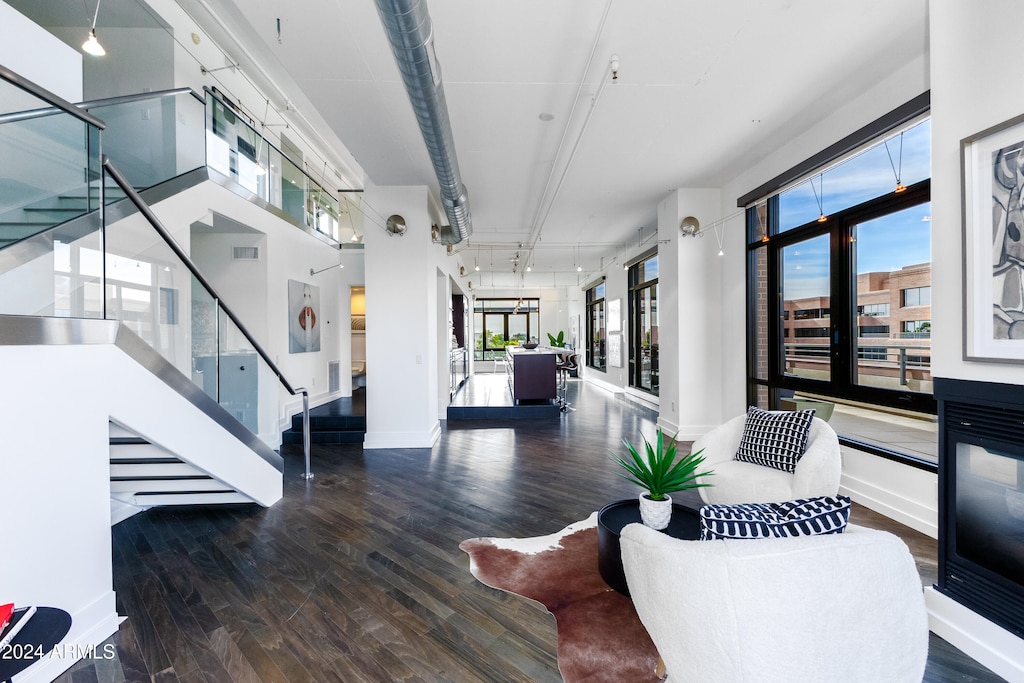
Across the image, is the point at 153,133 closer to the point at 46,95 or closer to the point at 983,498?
the point at 46,95

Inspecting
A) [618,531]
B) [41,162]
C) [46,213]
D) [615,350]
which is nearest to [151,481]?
[46,213]

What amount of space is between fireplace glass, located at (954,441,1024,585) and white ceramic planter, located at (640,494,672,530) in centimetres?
139

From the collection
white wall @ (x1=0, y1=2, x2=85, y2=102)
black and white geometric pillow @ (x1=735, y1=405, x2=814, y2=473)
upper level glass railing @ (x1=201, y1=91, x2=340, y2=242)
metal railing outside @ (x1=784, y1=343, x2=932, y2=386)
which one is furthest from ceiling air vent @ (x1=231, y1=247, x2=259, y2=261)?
metal railing outside @ (x1=784, y1=343, x2=932, y2=386)

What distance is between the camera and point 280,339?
20.2 ft

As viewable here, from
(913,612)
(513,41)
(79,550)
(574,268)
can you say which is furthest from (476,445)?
(574,268)

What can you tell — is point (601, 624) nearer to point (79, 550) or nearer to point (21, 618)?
point (21, 618)

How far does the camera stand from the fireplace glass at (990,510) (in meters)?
1.96

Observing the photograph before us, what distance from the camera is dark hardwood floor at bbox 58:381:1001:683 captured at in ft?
6.49

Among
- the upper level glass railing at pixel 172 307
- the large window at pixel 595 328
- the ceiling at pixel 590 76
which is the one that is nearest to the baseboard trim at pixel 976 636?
the ceiling at pixel 590 76

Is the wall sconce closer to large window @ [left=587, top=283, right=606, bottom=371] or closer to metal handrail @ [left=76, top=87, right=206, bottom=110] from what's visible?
metal handrail @ [left=76, top=87, right=206, bottom=110]

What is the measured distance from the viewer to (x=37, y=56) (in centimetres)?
312

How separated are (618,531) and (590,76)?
10.6 ft

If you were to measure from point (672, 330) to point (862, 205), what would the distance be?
2.66 metres

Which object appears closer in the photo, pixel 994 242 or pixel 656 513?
pixel 994 242
